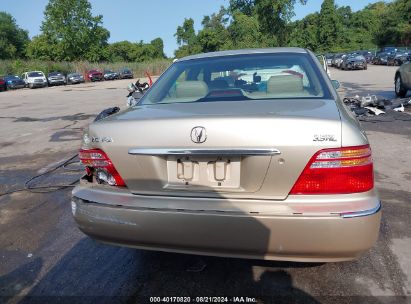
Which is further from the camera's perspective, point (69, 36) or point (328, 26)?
point (328, 26)

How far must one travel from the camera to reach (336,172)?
2256 mm

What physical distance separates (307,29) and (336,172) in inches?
3271

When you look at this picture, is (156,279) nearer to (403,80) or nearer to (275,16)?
(403,80)

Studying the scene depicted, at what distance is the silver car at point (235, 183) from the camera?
2.22 m

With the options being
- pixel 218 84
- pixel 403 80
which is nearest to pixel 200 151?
pixel 218 84

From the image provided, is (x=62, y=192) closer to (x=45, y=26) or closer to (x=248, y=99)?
(x=248, y=99)

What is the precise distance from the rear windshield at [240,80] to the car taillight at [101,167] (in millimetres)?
852

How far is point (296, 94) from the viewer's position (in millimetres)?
3031

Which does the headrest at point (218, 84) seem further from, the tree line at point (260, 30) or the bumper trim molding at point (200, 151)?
the tree line at point (260, 30)

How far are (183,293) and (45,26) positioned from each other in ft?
251

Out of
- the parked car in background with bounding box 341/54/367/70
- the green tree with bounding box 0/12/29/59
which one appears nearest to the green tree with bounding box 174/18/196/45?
the green tree with bounding box 0/12/29/59

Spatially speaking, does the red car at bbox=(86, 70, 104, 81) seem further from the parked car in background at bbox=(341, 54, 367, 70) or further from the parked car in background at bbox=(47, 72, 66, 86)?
the parked car in background at bbox=(341, 54, 367, 70)

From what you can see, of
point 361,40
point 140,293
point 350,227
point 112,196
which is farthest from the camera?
point 361,40

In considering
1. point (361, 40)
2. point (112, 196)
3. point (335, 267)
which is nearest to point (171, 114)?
point (112, 196)
